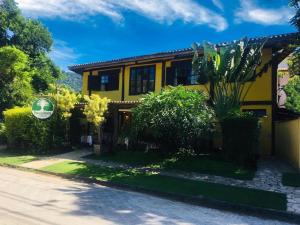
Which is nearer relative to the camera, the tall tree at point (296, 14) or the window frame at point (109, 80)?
the tall tree at point (296, 14)

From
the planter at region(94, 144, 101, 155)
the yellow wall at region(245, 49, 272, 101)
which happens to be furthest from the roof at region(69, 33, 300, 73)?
the planter at region(94, 144, 101, 155)

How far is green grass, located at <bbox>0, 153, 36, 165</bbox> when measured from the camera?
17.8 meters

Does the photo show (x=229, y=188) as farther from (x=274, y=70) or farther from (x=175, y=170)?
(x=274, y=70)

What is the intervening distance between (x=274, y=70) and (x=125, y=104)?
27.3 feet

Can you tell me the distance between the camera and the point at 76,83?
93.4 m

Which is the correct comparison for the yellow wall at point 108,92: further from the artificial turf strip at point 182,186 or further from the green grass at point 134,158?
the artificial turf strip at point 182,186

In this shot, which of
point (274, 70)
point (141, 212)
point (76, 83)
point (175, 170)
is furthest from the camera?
point (76, 83)

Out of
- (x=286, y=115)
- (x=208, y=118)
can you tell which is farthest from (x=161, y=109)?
A: (x=286, y=115)

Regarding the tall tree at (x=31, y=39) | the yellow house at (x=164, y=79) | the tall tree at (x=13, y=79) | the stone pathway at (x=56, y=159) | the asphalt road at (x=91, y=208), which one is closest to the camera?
the asphalt road at (x=91, y=208)

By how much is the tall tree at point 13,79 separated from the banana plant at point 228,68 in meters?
14.8

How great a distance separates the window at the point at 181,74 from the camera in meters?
22.1

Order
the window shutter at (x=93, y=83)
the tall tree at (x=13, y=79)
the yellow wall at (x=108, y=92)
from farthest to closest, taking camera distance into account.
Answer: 1. the window shutter at (x=93, y=83)
2. the tall tree at (x=13, y=79)
3. the yellow wall at (x=108, y=92)

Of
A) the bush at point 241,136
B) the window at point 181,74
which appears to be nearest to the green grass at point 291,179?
the bush at point 241,136

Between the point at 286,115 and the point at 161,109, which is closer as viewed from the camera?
the point at 161,109
